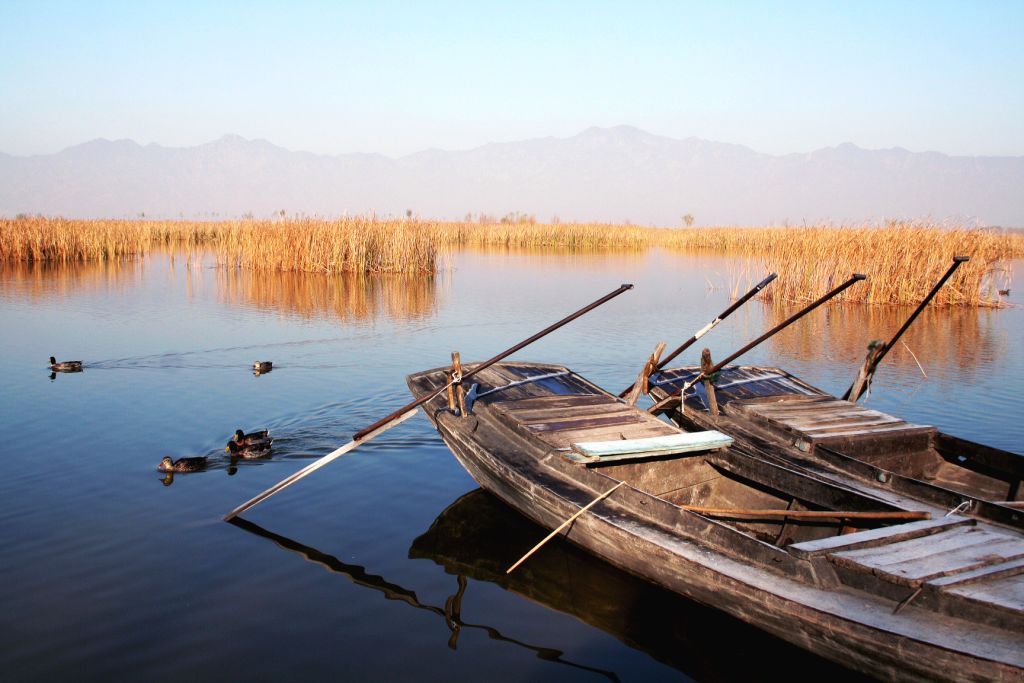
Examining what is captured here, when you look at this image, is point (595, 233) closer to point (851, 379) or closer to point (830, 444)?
point (851, 379)

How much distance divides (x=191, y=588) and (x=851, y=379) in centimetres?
1040

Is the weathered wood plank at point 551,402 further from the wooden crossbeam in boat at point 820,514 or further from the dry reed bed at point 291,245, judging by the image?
the dry reed bed at point 291,245

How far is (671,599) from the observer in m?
5.58

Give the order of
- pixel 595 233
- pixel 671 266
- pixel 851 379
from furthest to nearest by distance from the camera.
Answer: pixel 595 233 < pixel 671 266 < pixel 851 379

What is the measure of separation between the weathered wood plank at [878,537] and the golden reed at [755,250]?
15.4 m

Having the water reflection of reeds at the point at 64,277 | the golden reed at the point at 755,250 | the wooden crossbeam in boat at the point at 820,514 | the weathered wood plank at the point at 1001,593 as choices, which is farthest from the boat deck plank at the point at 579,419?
the water reflection of reeds at the point at 64,277

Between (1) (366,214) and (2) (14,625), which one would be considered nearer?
(2) (14,625)

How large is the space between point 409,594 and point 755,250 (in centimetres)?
3590

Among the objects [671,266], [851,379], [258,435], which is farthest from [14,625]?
[671,266]

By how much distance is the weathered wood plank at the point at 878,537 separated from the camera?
15.4 feet

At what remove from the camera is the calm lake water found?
486 cm

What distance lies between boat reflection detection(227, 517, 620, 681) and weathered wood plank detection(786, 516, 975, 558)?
142 cm

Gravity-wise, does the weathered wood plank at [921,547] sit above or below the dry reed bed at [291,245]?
below

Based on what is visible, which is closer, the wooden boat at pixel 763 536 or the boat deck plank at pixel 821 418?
the wooden boat at pixel 763 536
